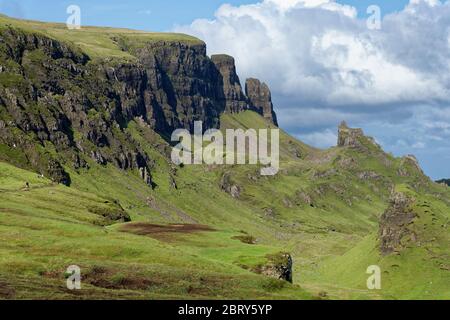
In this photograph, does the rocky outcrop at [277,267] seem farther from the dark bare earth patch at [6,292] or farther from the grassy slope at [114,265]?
the dark bare earth patch at [6,292]

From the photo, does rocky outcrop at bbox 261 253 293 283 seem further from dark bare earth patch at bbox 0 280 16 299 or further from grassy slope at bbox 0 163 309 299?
dark bare earth patch at bbox 0 280 16 299

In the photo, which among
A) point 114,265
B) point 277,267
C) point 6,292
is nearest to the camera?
point 6,292

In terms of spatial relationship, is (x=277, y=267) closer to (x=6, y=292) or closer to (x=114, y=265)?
(x=114, y=265)

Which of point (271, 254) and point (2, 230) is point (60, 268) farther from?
point (271, 254)

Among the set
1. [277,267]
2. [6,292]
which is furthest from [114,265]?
[277,267]

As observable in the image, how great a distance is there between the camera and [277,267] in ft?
495

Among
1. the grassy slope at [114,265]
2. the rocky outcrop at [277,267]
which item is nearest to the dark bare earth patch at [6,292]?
the grassy slope at [114,265]

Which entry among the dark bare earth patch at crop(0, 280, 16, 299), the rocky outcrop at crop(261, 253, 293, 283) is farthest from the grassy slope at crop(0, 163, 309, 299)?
the rocky outcrop at crop(261, 253, 293, 283)

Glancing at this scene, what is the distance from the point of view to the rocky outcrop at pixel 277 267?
148500 millimetres

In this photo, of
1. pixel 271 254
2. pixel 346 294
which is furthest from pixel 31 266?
pixel 346 294

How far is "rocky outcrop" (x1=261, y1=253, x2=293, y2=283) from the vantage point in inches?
5846
